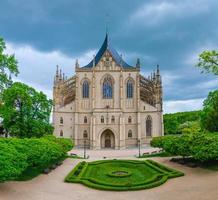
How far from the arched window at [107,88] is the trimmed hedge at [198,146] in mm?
31026

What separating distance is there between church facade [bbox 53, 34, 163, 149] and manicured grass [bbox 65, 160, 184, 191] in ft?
88.2

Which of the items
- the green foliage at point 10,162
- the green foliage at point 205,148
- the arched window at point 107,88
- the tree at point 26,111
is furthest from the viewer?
the arched window at point 107,88

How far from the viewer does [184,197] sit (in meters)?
18.6

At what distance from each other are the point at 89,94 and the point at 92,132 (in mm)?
8948

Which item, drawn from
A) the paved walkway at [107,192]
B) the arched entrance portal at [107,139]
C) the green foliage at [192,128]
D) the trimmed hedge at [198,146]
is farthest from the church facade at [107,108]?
the paved walkway at [107,192]

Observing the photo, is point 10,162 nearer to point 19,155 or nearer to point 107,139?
point 19,155

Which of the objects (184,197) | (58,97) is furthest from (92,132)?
(184,197)

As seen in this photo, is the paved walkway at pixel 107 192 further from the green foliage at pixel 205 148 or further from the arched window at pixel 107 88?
the arched window at pixel 107 88

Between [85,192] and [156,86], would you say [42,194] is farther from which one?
[156,86]

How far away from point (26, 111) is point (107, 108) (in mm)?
27058

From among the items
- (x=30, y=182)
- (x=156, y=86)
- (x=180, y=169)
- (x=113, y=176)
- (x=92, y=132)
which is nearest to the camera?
(x=30, y=182)

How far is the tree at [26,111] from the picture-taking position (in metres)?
37.6

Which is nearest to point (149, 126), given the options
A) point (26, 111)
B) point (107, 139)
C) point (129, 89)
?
point (129, 89)

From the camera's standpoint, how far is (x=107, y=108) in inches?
2520
